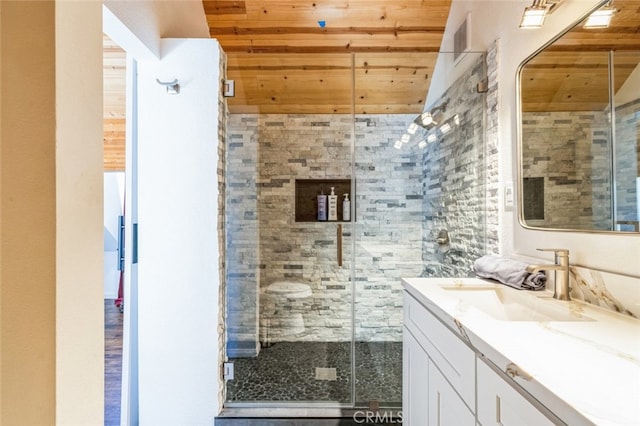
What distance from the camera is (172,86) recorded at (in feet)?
6.07

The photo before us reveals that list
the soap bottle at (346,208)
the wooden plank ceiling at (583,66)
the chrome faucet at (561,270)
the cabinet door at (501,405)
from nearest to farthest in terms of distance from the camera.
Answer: the cabinet door at (501,405) < the wooden plank ceiling at (583,66) < the chrome faucet at (561,270) < the soap bottle at (346,208)

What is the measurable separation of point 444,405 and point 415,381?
1.05ft

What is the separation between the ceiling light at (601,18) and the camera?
43.8 inches

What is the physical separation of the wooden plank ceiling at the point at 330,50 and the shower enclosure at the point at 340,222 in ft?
0.07

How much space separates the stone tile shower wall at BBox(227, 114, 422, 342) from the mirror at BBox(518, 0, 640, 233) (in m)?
1.36

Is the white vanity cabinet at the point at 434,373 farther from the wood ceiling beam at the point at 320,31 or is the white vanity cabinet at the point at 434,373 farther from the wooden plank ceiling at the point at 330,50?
the wood ceiling beam at the point at 320,31

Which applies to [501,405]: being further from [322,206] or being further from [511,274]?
[322,206]

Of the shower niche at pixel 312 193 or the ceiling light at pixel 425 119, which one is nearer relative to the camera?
the ceiling light at pixel 425 119

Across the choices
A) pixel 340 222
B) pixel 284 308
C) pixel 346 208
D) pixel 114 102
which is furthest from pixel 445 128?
pixel 114 102

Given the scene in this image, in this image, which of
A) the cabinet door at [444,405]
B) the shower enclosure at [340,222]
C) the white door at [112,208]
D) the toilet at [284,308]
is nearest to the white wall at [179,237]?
the shower enclosure at [340,222]

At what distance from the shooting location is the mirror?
1.03 m

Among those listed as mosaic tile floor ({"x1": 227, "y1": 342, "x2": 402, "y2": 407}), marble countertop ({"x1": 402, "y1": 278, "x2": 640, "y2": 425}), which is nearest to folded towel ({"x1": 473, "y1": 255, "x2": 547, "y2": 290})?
marble countertop ({"x1": 402, "y1": 278, "x2": 640, "y2": 425})

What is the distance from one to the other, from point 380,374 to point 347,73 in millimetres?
2396

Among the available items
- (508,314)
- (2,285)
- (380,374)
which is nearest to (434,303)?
(508,314)
